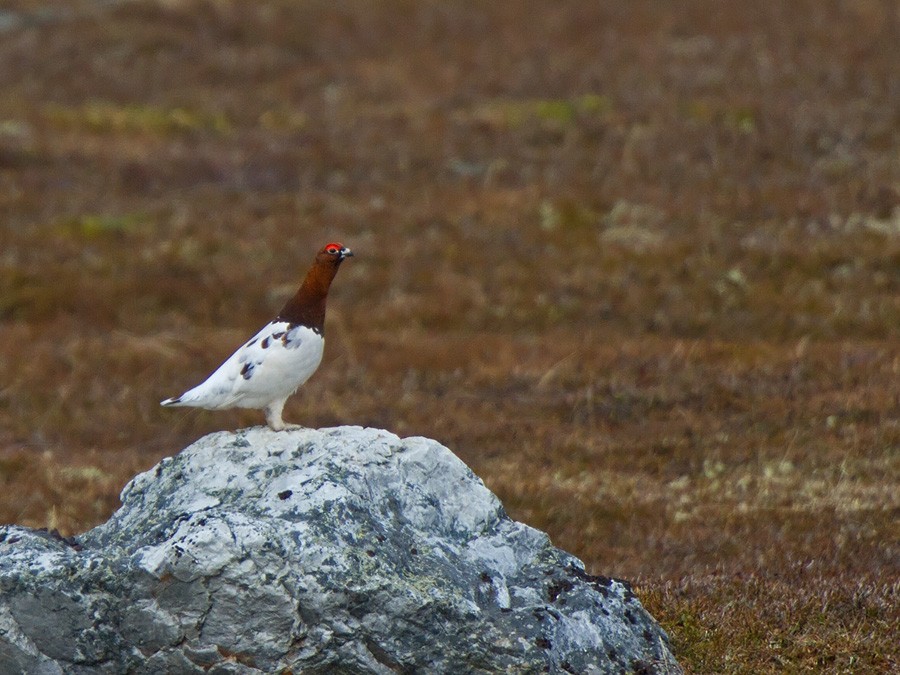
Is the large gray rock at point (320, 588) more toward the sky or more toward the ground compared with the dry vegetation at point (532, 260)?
more toward the sky

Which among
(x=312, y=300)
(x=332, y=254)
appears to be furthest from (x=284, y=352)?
(x=332, y=254)

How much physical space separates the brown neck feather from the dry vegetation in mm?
3101

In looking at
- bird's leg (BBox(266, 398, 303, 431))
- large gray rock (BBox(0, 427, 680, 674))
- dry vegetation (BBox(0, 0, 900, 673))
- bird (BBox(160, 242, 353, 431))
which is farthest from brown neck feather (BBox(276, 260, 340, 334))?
dry vegetation (BBox(0, 0, 900, 673))

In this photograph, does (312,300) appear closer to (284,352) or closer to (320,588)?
(284,352)

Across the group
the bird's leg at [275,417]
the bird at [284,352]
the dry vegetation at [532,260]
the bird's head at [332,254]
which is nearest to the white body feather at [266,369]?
the bird at [284,352]

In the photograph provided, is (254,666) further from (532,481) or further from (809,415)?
(809,415)

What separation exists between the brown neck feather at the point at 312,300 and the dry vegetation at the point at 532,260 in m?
3.10

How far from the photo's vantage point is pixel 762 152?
92.1 feet

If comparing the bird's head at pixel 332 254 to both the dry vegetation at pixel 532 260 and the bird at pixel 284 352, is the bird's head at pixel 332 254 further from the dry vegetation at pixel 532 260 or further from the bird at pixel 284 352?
the dry vegetation at pixel 532 260

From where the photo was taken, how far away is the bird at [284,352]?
30.1ft

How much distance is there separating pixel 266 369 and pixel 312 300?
0.55 meters

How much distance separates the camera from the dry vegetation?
1336 centimetres

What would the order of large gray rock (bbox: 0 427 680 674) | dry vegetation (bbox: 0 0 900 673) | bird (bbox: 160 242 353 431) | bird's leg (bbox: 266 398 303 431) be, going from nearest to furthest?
large gray rock (bbox: 0 427 680 674) < bird (bbox: 160 242 353 431) < bird's leg (bbox: 266 398 303 431) < dry vegetation (bbox: 0 0 900 673)

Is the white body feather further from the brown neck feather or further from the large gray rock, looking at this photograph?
the large gray rock
